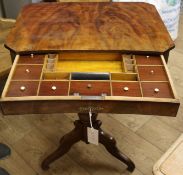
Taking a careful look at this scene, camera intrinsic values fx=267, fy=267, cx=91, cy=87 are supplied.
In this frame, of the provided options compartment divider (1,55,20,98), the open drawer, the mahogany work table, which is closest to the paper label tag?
the mahogany work table

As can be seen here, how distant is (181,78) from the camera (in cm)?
199

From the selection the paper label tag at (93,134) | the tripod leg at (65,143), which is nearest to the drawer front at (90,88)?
the paper label tag at (93,134)

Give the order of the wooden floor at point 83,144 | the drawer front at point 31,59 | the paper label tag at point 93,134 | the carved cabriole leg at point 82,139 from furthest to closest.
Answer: the wooden floor at point 83,144, the carved cabriole leg at point 82,139, the paper label tag at point 93,134, the drawer front at point 31,59

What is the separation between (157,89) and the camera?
2.68 ft

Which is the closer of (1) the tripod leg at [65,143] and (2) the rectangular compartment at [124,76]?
(2) the rectangular compartment at [124,76]

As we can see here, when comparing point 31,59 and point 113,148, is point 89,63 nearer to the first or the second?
point 31,59

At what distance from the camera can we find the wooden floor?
4.56 feet

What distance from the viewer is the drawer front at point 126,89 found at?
0.81 meters

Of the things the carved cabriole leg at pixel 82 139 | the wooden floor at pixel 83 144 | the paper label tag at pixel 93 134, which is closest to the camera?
the paper label tag at pixel 93 134

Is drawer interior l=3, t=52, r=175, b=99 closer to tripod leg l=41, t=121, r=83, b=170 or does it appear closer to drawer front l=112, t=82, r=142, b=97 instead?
drawer front l=112, t=82, r=142, b=97

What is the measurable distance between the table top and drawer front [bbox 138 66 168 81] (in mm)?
82

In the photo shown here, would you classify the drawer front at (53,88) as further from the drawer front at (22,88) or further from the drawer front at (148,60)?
the drawer front at (148,60)

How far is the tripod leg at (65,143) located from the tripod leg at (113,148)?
0.34 feet

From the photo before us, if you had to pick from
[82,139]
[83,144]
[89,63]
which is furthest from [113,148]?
[89,63]
